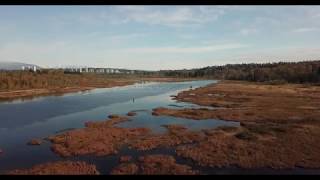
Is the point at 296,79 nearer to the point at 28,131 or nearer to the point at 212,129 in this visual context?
the point at 212,129

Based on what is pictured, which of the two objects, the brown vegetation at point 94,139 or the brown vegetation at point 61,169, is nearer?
the brown vegetation at point 61,169

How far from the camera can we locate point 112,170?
18000mm

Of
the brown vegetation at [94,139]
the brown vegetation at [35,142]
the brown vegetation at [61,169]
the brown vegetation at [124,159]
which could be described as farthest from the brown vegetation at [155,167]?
the brown vegetation at [35,142]

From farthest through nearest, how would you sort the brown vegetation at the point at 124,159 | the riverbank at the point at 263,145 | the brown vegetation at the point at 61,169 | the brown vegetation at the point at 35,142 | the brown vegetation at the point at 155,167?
the brown vegetation at the point at 35,142 < the brown vegetation at the point at 124,159 < the riverbank at the point at 263,145 < the brown vegetation at the point at 155,167 < the brown vegetation at the point at 61,169

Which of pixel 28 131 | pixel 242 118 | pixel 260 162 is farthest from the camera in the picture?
pixel 242 118

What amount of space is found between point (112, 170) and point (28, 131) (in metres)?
14.4

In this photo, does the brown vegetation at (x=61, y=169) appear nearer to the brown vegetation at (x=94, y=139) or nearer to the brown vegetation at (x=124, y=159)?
the brown vegetation at (x=124, y=159)

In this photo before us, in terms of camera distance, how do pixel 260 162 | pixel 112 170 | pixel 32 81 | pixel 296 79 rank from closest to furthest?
pixel 112 170 → pixel 260 162 → pixel 32 81 → pixel 296 79

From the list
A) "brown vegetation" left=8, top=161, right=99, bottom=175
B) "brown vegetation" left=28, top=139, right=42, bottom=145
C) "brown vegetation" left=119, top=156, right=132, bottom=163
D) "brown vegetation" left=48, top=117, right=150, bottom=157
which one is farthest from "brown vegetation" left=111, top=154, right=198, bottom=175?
"brown vegetation" left=28, top=139, right=42, bottom=145

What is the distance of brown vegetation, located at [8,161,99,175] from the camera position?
17516mm

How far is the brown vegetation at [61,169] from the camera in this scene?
17.5 m

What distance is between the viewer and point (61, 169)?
18297mm

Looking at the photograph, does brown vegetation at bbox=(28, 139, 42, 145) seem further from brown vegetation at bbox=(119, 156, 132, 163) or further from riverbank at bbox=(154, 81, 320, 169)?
riverbank at bbox=(154, 81, 320, 169)

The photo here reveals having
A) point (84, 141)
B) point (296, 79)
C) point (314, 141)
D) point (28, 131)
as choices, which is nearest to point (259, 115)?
point (314, 141)
